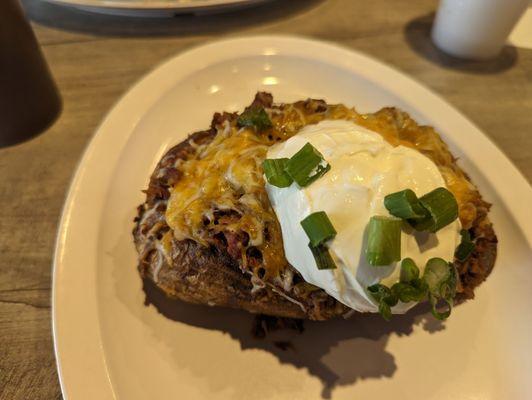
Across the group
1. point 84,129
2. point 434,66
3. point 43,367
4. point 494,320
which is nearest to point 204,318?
point 43,367

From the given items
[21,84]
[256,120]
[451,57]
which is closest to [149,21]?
[21,84]

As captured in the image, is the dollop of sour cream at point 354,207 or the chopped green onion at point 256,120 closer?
the dollop of sour cream at point 354,207

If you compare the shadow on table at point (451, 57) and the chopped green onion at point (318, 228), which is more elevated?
the chopped green onion at point (318, 228)

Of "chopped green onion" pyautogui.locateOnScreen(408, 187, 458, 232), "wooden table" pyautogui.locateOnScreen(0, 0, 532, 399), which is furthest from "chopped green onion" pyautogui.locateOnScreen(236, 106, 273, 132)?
"wooden table" pyautogui.locateOnScreen(0, 0, 532, 399)

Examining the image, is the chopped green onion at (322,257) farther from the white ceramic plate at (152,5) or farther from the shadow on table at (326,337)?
the white ceramic plate at (152,5)

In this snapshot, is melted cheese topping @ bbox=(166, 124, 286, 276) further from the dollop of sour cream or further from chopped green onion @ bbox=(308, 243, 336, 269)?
chopped green onion @ bbox=(308, 243, 336, 269)

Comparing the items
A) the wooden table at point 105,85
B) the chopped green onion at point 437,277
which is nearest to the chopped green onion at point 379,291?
the chopped green onion at point 437,277
